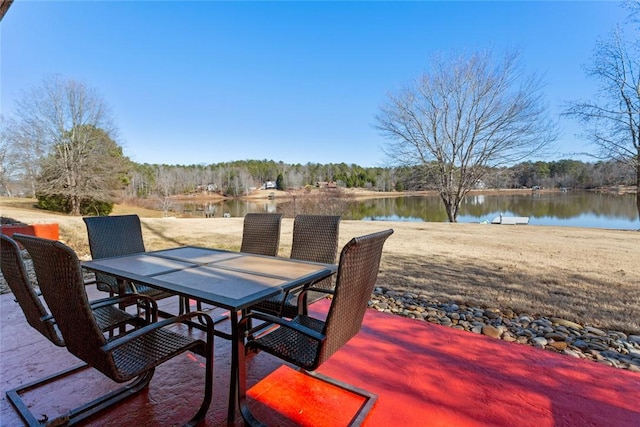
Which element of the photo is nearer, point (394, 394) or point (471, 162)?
point (394, 394)

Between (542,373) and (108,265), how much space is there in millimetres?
2881

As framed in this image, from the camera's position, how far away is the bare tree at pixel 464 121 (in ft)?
40.4

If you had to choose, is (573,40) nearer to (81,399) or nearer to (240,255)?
(240,255)

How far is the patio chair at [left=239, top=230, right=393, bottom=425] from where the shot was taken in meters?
1.25

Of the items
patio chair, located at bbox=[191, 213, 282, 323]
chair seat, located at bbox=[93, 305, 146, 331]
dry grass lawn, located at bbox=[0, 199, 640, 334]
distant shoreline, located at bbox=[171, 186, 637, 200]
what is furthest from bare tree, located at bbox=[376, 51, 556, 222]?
chair seat, located at bbox=[93, 305, 146, 331]

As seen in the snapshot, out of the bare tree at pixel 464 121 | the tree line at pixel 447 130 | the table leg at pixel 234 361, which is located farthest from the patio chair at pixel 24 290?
the bare tree at pixel 464 121

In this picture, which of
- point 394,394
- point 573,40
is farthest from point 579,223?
point 394,394

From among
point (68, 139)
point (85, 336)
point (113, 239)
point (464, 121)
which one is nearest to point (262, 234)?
point (113, 239)

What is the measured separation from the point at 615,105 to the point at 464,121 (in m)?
4.68

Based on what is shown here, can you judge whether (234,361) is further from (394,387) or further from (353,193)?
(353,193)

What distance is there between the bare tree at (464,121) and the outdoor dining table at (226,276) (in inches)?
Result: 514

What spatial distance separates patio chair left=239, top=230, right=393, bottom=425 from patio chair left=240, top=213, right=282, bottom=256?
134cm

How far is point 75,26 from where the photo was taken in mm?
7055

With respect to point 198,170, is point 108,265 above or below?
below
